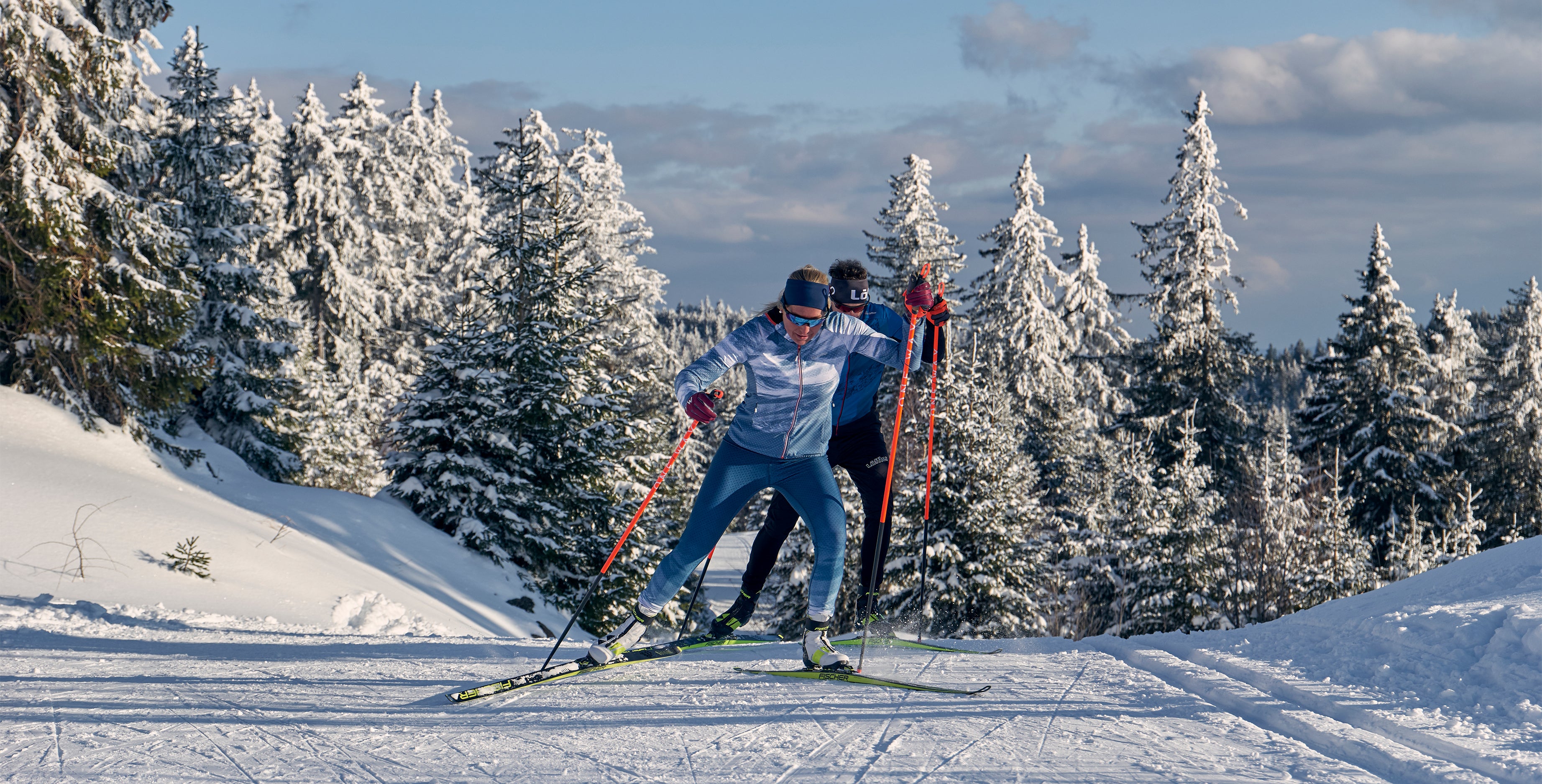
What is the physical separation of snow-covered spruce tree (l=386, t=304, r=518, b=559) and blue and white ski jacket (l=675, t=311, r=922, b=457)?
12.8 meters

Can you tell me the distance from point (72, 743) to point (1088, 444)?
40.1 meters

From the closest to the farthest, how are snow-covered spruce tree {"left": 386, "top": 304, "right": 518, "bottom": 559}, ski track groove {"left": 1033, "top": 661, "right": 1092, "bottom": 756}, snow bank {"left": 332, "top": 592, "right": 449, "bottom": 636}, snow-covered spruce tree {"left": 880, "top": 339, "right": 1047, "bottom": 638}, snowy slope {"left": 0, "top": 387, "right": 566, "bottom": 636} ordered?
ski track groove {"left": 1033, "top": 661, "right": 1092, "bottom": 756}, snowy slope {"left": 0, "top": 387, "right": 566, "bottom": 636}, snow bank {"left": 332, "top": 592, "right": 449, "bottom": 636}, snow-covered spruce tree {"left": 386, "top": 304, "right": 518, "bottom": 559}, snow-covered spruce tree {"left": 880, "top": 339, "right": 1047, "bottom": 638}

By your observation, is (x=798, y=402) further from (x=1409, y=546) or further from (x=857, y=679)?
(x=1409, y=546)

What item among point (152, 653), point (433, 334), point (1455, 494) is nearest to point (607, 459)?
point (433, 334)

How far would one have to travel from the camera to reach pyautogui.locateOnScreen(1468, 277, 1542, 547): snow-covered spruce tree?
1337 inches

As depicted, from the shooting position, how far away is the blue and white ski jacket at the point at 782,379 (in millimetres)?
5137

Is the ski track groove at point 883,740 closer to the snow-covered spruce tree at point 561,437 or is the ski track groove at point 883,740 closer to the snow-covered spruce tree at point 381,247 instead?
the snow-covered spruce tree at point 561,437

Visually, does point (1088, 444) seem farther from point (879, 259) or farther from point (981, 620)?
point (981, 620)

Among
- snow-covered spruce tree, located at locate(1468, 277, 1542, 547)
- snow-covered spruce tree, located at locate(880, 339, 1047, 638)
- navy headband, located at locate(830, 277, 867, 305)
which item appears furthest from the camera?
snow-covered spruce tree, located at locate(1468, 277, 1542, 547)

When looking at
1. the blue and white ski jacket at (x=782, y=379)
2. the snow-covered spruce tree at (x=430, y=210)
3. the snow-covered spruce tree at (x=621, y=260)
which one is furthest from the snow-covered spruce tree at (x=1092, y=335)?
the blue and white ski jacket at (x=782, y=379)

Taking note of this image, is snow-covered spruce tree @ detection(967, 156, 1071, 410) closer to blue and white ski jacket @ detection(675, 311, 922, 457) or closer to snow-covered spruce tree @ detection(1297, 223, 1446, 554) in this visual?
snow-covered spruce tree @ detection(1297, 223, 1446, 554)

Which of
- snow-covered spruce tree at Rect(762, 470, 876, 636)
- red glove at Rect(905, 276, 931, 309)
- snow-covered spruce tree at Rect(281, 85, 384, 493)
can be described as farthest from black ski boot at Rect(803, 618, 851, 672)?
snow-covered spruce tree at Rect(281, 85, 384, 493)

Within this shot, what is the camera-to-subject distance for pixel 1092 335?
39000mm

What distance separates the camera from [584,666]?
17.8 ft
